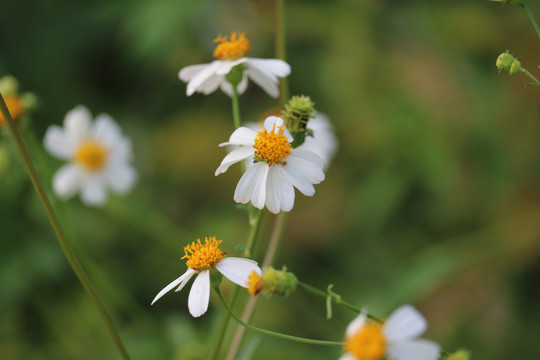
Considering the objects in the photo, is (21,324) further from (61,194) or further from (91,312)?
(61,194)

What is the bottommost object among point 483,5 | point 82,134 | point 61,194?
point 61,194

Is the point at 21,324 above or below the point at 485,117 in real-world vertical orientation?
below

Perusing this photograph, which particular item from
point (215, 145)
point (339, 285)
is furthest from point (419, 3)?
point (339, 285)

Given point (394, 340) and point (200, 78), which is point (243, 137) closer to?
point (200, 78)

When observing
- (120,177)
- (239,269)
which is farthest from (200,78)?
(120,177)

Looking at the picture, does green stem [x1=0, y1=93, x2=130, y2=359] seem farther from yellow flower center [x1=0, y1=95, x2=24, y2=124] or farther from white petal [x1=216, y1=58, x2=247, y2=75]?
yellow flower center [x1=0, y1=95, x2=24, y2=124]

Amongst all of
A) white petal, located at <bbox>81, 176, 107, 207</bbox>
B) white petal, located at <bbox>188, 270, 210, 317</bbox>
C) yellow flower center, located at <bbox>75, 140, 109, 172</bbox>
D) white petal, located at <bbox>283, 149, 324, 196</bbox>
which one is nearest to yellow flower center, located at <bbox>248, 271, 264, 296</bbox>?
white petal, located at <bbox>188, 270, 210, 317</bbox>

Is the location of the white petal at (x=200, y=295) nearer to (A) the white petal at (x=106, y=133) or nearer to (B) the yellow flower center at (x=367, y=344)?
(B) the yellow flower center at (x=367, y=344)
